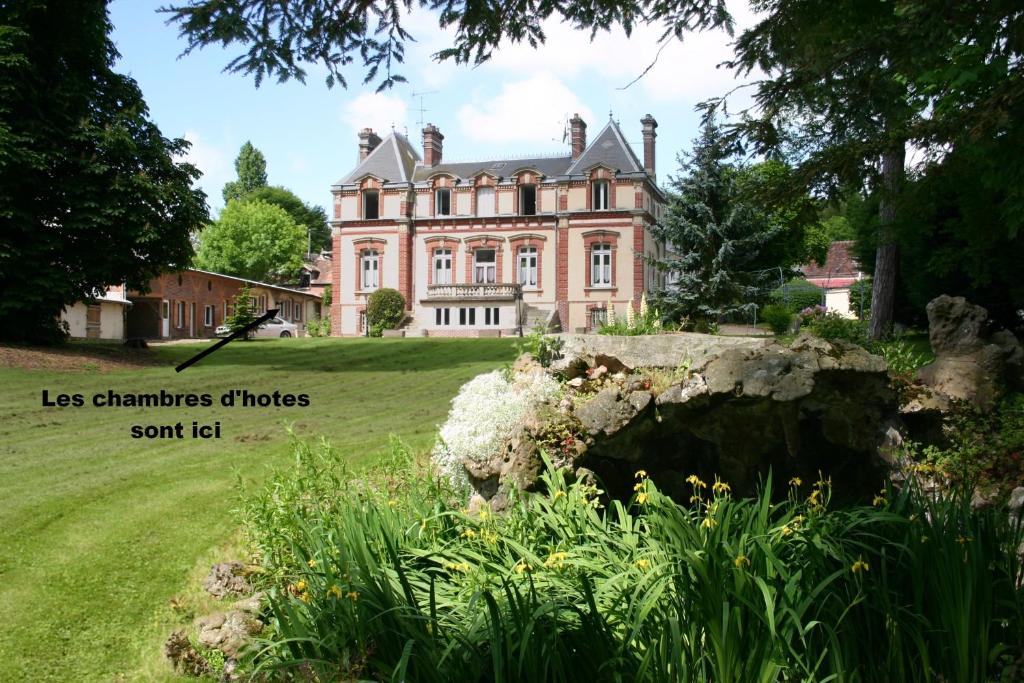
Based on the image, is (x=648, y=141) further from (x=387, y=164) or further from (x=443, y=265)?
(x=387, y=164)

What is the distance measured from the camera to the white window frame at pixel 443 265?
1592 inches

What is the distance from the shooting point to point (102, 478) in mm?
6855

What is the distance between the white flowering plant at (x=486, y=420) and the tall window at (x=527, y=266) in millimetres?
32546

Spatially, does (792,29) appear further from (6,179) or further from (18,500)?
(6,179)

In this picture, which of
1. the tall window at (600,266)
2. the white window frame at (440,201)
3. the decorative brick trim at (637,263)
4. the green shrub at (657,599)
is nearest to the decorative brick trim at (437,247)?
the white window frame at (440,201)

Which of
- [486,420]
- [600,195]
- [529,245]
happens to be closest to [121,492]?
[486,420]

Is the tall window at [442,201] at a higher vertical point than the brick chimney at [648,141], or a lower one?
lower

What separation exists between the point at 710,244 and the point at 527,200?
53.9 ft

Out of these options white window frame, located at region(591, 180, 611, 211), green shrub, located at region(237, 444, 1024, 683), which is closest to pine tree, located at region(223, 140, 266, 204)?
white window frame, located at region(591, 180, 611, 211)

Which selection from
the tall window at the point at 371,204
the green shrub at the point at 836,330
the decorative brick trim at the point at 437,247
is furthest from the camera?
the tall window at the point at 371,204

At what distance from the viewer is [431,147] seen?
4197cm

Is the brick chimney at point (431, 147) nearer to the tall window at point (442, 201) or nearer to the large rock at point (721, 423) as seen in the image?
the tall window at point (442, 201)

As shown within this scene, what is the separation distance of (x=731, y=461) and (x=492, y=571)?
2.69 m

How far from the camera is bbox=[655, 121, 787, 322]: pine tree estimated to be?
2466 cm
